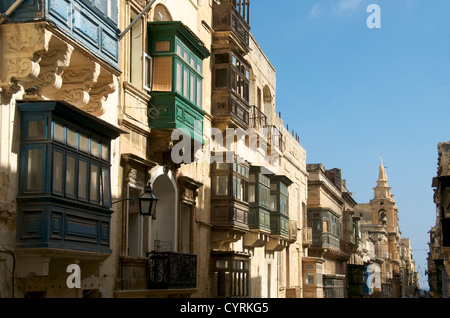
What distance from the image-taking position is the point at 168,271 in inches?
688

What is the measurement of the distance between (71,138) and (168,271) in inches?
215

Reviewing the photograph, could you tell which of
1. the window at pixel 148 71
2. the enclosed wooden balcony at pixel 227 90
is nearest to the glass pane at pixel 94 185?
the window at pixel 148 71

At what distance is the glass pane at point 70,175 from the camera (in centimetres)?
1284

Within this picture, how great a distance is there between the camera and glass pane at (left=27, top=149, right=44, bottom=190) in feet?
40.5

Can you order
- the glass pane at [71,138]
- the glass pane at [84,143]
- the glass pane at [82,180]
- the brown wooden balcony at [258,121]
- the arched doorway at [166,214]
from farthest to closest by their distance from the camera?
the brown wooden balcony at [258,121], the arched doorway at [166,214], the glass pane at [84,143], the glass pane at [82,180], the glass pane at [71,138]

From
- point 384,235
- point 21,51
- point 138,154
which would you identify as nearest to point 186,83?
point 138,154

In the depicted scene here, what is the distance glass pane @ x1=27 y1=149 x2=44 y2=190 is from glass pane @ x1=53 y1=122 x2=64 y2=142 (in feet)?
1.13

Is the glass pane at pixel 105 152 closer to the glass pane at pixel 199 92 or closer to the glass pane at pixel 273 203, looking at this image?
the glass pane at pixel 199 92

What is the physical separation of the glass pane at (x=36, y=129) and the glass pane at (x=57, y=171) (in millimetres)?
391

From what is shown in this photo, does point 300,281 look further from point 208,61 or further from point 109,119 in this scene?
point 109,119

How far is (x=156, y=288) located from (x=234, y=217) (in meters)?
5.81

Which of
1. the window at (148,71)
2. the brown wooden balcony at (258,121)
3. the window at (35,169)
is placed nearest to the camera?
the window at (35,169)

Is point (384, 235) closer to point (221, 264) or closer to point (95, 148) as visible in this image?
point (221, 264)
